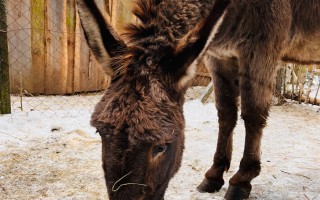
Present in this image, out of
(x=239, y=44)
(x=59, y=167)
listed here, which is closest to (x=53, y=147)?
(x=59, y=167)

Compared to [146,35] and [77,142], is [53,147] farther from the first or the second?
[146,35]

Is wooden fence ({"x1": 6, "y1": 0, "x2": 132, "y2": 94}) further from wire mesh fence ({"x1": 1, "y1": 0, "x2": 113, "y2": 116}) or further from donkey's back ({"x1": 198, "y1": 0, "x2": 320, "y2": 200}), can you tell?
donkey's back ({"x1": 198, "y1": 0, "x2": 320, "y2": 200})

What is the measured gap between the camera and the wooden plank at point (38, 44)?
6574 millimetres

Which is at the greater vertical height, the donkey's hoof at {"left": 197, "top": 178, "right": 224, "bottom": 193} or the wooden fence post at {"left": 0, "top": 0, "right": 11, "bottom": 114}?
the wooden fence post at {"left": 0, "top": 0, "right": 11, "bottom": 114}

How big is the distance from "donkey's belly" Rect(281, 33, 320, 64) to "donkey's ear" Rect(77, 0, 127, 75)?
186cm

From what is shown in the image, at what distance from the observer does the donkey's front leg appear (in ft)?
10.1

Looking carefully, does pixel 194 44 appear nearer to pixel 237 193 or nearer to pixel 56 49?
pixel 237 193

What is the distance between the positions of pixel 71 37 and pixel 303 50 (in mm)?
4816

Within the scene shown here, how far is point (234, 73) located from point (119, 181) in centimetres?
214

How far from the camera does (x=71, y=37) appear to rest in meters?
7.05

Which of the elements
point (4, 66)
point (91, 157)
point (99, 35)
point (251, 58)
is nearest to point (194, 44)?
point (99, 35)

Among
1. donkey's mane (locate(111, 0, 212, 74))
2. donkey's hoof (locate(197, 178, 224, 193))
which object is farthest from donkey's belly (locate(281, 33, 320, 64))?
donkey's hoof (locate(197, 178, 224, 193))

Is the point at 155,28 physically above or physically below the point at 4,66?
above

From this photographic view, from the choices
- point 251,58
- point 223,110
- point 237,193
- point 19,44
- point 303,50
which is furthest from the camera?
point 19,44
